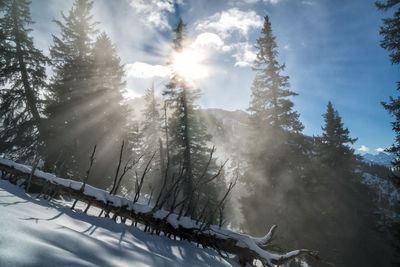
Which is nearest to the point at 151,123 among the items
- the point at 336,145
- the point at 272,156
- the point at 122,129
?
A: the point at 122,129

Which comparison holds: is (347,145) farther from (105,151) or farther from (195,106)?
(105,151)

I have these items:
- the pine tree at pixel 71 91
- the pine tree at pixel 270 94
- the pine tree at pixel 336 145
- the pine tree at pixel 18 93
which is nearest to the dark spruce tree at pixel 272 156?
the pine tree at pixel 270 94

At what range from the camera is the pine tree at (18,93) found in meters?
12.6

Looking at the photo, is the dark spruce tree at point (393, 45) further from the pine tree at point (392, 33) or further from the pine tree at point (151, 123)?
the pine tree at point (151, 123)

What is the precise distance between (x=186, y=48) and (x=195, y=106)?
526cm

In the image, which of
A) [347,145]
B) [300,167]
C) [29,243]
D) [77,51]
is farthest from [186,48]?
[347,145]

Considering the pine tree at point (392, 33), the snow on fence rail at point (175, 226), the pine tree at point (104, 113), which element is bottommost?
the snow on fence rail at point (175, 226)

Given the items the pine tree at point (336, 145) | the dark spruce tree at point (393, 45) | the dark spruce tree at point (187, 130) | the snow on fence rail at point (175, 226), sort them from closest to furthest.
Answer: the snow on fence rail at point (175, 226) → the dark spruce tree at point (393, 45) → the dark spruce tree at point (187, 130) → the pine tree at point (336, 145)

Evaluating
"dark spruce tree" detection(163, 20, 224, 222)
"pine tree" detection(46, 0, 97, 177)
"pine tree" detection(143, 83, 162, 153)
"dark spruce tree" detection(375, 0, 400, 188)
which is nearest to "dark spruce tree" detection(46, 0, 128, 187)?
"pine tree" detection(46, 0, 97, 177)

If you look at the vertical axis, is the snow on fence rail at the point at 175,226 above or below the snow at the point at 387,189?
below

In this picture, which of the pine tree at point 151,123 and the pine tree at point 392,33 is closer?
the pine tree at point 392,33

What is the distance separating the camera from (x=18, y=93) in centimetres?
1287

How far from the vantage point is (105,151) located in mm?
12828

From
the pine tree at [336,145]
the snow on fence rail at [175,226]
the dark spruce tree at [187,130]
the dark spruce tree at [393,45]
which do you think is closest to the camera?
the snow on fence rail at [175,226]
